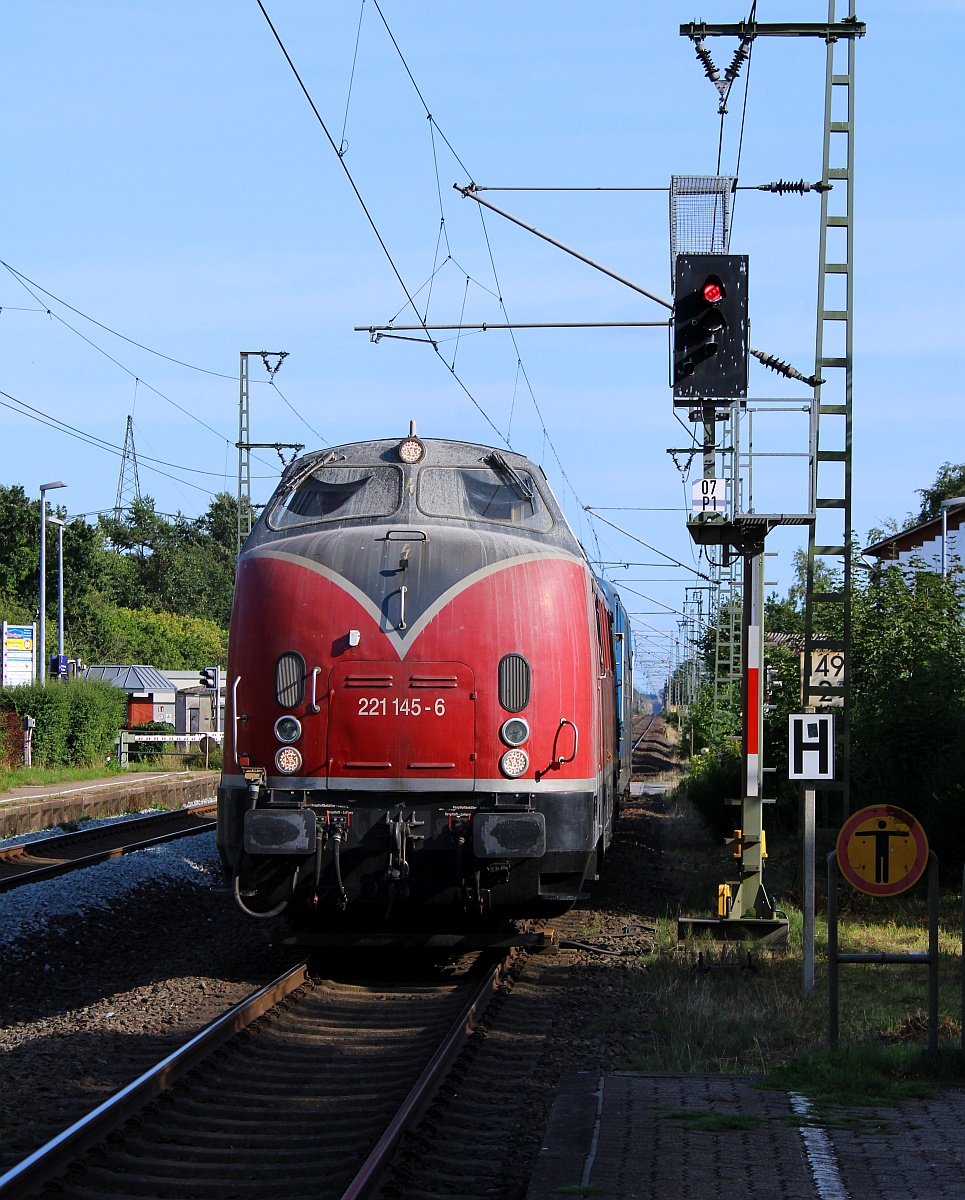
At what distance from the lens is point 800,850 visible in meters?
13.8

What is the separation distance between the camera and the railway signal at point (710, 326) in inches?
492

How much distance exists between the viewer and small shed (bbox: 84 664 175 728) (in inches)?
1751

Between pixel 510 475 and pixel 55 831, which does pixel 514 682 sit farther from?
pixel 55 831

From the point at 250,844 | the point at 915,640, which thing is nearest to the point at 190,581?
the point at 915,640

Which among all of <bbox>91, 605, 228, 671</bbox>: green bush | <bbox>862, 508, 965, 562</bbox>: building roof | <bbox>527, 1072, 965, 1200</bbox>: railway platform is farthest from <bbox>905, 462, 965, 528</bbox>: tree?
<bbox>527, 1072, 965, 1200</bbox>: railway platform

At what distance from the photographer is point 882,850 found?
8195 mm

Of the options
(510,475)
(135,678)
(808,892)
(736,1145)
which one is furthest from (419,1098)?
(135,678)

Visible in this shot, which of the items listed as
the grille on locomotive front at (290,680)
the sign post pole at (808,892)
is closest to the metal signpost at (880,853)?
the sign post pole at (808,892)

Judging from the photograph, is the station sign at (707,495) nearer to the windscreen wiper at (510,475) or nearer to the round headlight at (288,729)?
the windscreen wiper at (510,475)

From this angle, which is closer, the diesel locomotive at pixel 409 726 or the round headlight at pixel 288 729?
the diesel locomotive at pixel 409 726

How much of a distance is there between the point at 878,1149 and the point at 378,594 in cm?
510

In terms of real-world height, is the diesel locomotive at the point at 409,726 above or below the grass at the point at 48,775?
above

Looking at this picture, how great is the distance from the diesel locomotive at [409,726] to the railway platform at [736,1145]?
8.22 ft

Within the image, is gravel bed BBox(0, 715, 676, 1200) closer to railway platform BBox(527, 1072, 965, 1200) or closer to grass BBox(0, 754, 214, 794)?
railway platform BBox(527, 1072, 965, 1200)
